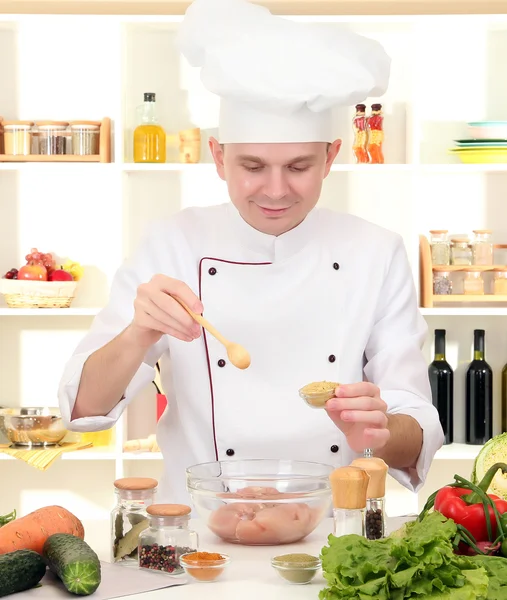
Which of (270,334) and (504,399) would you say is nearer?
(270,334)

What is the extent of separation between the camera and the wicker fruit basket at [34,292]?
3.34m

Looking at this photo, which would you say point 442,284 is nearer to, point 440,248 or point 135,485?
point 440,248

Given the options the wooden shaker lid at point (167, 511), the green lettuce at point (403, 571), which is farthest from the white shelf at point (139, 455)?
the green lettuce at point (403, 571)

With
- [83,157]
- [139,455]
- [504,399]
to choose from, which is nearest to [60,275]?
[83,157]

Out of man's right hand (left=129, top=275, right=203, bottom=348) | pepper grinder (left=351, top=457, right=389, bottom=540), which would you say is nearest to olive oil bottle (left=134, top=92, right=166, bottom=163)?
man's right hand (left=129, top=275, right=203, bottom=348)

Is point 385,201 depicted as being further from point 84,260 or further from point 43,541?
point 43,541

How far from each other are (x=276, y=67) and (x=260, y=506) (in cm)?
82

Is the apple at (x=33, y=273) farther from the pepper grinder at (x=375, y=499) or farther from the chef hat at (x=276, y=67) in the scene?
the pepper grinder at (x=375, y=499)

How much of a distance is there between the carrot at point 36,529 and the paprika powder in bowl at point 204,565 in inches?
7.9

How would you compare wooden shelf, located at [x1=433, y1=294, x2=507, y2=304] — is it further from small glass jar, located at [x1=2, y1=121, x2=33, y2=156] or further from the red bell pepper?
the red bell pepper

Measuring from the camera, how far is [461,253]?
344 centimetres

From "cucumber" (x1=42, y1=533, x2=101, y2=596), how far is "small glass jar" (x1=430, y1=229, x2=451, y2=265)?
2.39 meters

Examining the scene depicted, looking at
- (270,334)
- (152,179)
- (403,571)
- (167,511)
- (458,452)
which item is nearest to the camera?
(403,571)

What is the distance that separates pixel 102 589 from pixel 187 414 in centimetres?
81
